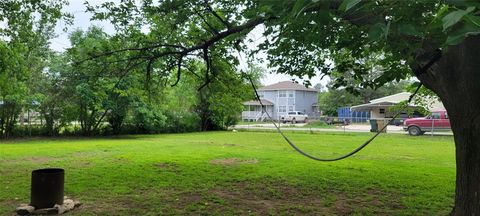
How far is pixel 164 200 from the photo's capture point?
214 inches

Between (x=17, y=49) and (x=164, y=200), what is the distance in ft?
17.6

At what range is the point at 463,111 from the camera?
12.4 ft

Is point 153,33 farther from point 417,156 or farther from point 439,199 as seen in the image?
point 417,156

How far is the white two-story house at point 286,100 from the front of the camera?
158 feet

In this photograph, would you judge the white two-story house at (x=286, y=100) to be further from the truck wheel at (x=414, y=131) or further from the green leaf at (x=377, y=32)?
the green leaf at (x=377, y=32)

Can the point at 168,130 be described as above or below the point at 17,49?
below

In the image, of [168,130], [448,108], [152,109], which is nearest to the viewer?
[448,108]

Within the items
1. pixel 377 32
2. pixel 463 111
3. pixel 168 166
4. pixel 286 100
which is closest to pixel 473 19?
pixel 377 32

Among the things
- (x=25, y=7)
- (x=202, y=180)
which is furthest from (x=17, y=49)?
(x=202, y=180)

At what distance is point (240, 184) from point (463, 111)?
3814mm

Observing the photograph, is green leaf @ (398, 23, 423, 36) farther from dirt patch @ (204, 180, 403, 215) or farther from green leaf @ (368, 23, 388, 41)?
dirt patch @ (204, 180, 403, 215)

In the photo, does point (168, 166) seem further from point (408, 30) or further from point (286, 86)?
point (286, 86)

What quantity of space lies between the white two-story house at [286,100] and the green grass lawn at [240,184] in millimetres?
36835

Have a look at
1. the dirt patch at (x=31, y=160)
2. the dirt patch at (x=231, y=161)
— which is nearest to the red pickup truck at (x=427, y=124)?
the dirt patch at (x=231, y=161)
